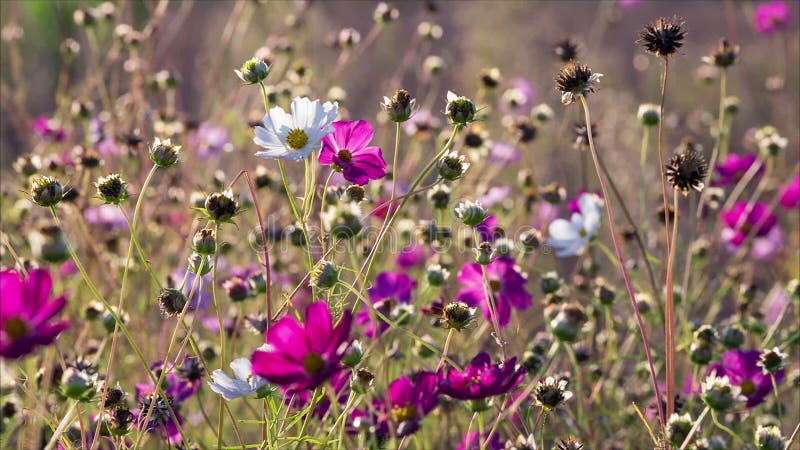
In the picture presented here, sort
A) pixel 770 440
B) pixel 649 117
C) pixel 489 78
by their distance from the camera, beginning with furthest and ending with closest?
1. pixel 489 78
2. pixel 649 117
3. pixel 770 440

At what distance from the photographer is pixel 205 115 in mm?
1769

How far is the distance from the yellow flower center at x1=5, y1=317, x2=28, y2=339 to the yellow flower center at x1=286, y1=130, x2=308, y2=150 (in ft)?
0.95

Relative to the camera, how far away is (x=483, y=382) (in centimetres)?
71

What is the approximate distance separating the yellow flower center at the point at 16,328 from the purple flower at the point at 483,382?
35cm

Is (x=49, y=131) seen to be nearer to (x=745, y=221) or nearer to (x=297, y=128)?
(x=297, y=128)

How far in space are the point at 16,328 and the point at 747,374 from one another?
0.83 meters

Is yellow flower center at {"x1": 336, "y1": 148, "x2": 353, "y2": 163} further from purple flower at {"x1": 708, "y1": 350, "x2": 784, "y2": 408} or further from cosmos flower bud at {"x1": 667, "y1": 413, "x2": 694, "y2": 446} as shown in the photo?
purple flower at {"x1": 708, "y1": 350, "x2": 784, "y2": 408}

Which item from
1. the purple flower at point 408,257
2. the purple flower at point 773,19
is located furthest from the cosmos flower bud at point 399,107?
the purple flower at point 773,19

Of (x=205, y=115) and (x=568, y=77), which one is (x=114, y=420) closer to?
(x=568, y=77)

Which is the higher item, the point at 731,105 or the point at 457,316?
the point at 731,105

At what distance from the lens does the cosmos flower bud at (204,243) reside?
0.70m

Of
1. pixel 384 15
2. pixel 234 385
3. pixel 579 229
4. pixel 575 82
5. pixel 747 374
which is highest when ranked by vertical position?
pixel 384 15

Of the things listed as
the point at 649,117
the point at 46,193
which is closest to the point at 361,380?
the point at 46,193

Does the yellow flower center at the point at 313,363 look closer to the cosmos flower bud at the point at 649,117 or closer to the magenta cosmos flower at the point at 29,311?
the magenta cosmos flower at the point at 29,311
